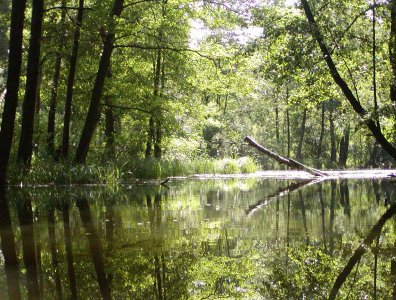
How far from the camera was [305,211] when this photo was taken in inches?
313

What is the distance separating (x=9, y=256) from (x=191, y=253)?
1.81 metres

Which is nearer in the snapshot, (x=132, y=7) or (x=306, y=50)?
(x=306, y=50)

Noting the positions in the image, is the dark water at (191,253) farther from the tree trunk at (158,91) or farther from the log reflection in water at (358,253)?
the tree trunk at (158,91)

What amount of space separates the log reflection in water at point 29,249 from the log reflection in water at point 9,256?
0.29ft

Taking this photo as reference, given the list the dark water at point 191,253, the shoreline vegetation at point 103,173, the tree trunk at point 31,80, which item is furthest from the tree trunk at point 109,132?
the dark water at point 191,253

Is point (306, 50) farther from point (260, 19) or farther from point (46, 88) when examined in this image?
point (46, 88)

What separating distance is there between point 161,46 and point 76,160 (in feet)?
16.4

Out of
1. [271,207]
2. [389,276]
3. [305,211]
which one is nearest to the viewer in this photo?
[389,276]

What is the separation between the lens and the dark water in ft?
11.5

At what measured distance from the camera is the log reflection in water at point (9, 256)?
3.43 meters

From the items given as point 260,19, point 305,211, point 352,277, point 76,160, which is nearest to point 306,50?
point 260,19

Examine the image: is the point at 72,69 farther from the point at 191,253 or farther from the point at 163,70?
the point at 191,253

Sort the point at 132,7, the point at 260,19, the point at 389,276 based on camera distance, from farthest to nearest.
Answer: the point at 132,7
the point at 260,19
the point at 389,276

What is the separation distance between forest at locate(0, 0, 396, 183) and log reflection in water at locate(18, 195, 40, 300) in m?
5.11
